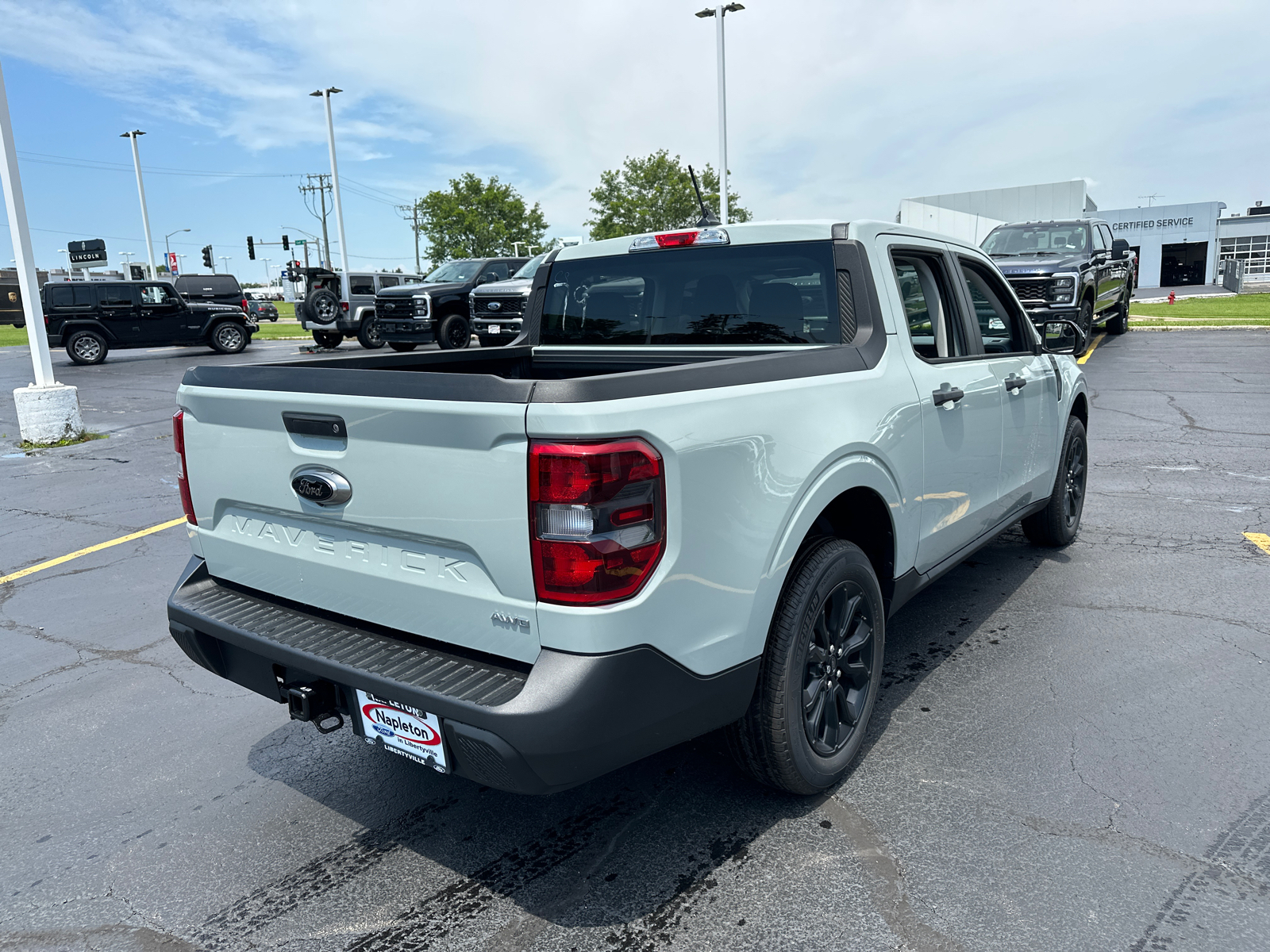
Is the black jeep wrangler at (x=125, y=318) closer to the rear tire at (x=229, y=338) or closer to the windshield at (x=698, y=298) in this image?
the rear tire at (x=229, y=338)

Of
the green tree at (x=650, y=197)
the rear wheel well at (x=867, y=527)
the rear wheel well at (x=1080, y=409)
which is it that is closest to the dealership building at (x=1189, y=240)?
the green tree at (x=650, y=197)

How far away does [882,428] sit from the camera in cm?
310

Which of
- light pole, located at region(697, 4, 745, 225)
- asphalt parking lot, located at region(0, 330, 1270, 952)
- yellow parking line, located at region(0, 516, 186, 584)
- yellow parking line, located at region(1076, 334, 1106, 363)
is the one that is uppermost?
light pole, located at region(697, 4, 745, 225)

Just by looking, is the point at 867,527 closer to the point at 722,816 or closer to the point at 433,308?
the point at 722,816

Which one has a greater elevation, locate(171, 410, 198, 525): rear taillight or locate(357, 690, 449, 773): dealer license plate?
locate(171, 410, 198, 525): rear taillight

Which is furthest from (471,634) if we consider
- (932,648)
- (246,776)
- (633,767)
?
(932,648)

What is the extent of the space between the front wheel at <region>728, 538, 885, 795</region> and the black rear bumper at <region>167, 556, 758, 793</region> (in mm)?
177

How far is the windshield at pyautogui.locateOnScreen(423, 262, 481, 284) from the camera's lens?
20.0m

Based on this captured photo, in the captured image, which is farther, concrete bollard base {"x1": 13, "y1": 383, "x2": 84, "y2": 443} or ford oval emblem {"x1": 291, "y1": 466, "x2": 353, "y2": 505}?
concrete bollard base {"x1": 13, "y1": 383, "x2": 84, "y2": 443}

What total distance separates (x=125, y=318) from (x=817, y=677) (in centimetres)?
2342

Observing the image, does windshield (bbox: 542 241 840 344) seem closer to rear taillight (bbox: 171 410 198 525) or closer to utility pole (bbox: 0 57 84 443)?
rear taillight (bbox: 171 410 198 525)

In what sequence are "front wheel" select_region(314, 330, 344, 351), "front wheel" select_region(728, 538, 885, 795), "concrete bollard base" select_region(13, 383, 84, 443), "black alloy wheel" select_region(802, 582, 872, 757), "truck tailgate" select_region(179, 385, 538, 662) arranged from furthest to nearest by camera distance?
Answer: 1. "front wheel" select_region(314, 330, 344, 351)
2. "concrete bollard base" select_region(13, 383, 84, 443)
3. "black alloy wheel" select_region(802, 582, 872, 757)
4. "front wheel" select_region(728, 538, 885, 795)
5. "truck tailgate" select_region(179, 385, 538, 662)

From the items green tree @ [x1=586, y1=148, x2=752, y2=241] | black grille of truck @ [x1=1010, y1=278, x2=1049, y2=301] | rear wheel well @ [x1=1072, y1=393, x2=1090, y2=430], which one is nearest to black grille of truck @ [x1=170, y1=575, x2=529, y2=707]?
rear wheel well @ [x1=1072, y1=393, x2=1090, y2=430]

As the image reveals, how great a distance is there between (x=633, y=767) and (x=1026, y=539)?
143 inches
